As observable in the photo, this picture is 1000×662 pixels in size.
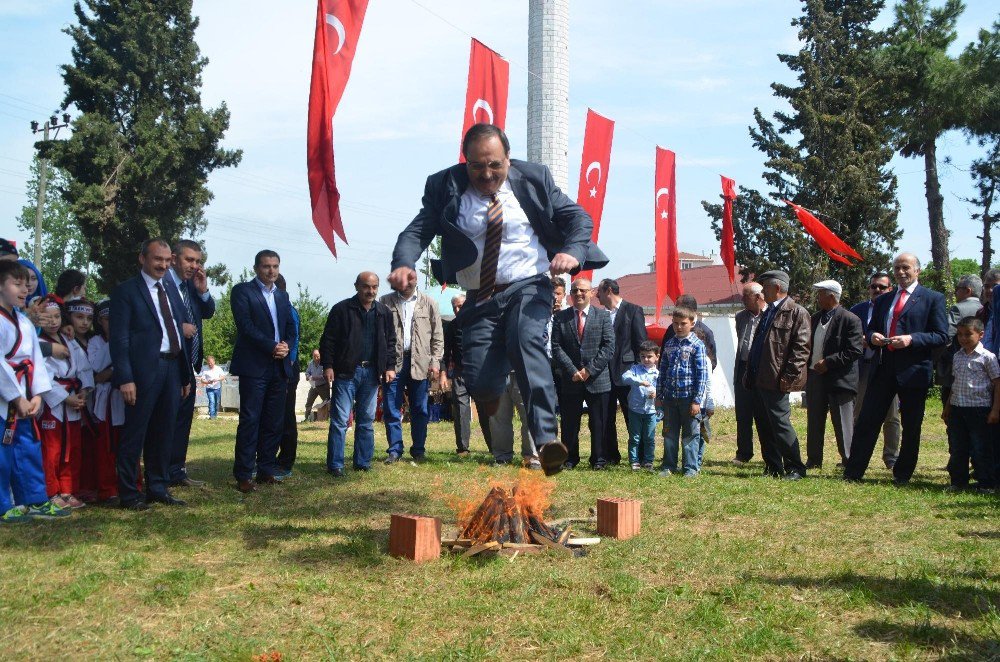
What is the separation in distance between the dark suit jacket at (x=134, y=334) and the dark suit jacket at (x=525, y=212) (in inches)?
97.9

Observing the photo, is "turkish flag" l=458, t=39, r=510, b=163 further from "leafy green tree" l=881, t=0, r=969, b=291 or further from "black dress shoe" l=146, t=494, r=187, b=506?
"leafy green tree" l=881, t=0, r=969, b=291

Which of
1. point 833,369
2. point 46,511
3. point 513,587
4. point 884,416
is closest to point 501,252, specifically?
point 513,587

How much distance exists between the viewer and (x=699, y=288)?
53.7 metres

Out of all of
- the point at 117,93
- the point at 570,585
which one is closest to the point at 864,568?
the point at 570,585

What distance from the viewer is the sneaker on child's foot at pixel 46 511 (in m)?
6.22

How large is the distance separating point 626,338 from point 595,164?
7085 millimetres

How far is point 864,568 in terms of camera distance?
481 cm

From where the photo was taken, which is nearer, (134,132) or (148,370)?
(148,370)

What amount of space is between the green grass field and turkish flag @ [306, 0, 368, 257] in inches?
143

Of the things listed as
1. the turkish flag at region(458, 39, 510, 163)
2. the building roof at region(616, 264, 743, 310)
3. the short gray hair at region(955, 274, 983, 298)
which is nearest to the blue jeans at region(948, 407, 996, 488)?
the short gray hair at region(955, 274, 983, 298)

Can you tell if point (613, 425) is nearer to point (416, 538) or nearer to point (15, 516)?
point (416, 538)

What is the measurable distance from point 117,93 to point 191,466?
97.2 ft

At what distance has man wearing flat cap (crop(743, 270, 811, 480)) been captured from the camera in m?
8.65

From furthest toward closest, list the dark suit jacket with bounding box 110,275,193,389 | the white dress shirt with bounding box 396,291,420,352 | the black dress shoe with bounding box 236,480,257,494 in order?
the white dress shirt with bounding box 396,291,420,352, the black dress shoe with bounding box 236,480,257,494, the dark suit jacket with bounding box 110,275,193,389
